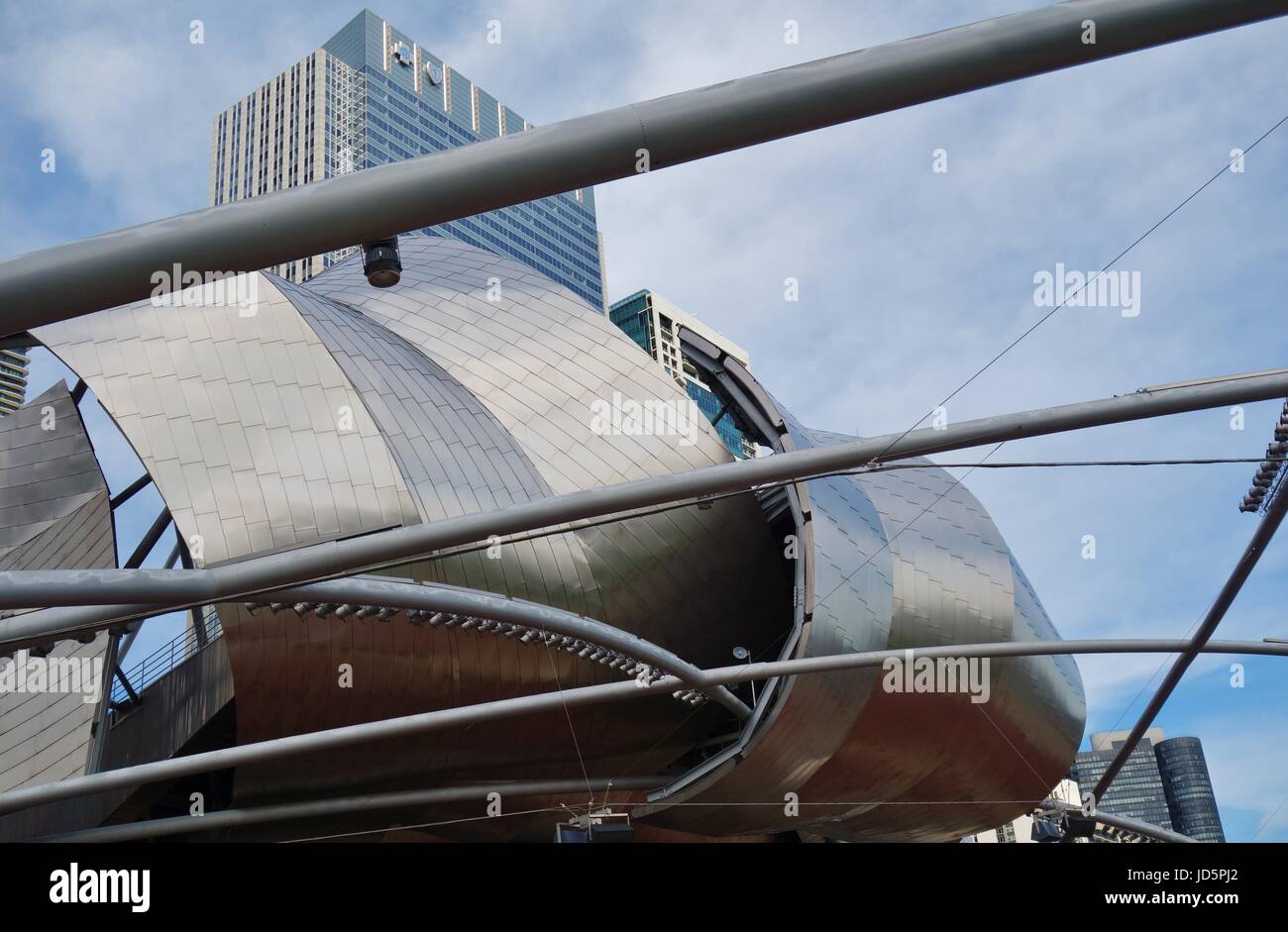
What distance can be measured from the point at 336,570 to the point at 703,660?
22851mm

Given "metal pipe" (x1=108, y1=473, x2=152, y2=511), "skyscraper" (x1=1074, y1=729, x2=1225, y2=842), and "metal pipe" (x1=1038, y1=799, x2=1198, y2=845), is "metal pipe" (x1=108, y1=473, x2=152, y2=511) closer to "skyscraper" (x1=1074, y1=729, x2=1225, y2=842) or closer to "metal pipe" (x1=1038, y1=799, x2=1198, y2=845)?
"metal pipe" (x1=1038, y1=799, x2=1198, y2=845)

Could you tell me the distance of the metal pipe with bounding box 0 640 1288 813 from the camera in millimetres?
19641

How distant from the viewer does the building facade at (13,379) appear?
9988 cm

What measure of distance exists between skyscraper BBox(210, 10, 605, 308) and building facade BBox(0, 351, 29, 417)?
27.3 metres

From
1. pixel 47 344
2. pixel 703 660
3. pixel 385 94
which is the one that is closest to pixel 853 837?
pixel 703 660

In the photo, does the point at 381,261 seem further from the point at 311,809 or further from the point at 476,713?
the point at 311,809

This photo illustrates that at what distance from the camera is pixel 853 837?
41.2 metres

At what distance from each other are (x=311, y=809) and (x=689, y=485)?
1606cm

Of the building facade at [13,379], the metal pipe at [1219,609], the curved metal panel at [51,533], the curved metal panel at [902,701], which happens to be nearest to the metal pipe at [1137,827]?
the curved metal panel at [902,701]

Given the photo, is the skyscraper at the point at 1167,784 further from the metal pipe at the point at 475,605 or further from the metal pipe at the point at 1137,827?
the metal pipe at the point at 475,605

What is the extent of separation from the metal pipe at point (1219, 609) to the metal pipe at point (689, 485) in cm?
748

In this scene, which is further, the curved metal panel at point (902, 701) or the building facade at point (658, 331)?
the building facade at point (658, 331)

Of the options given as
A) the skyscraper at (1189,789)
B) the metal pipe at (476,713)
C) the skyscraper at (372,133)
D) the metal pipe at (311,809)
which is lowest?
the skyscraper at (1189,789)
